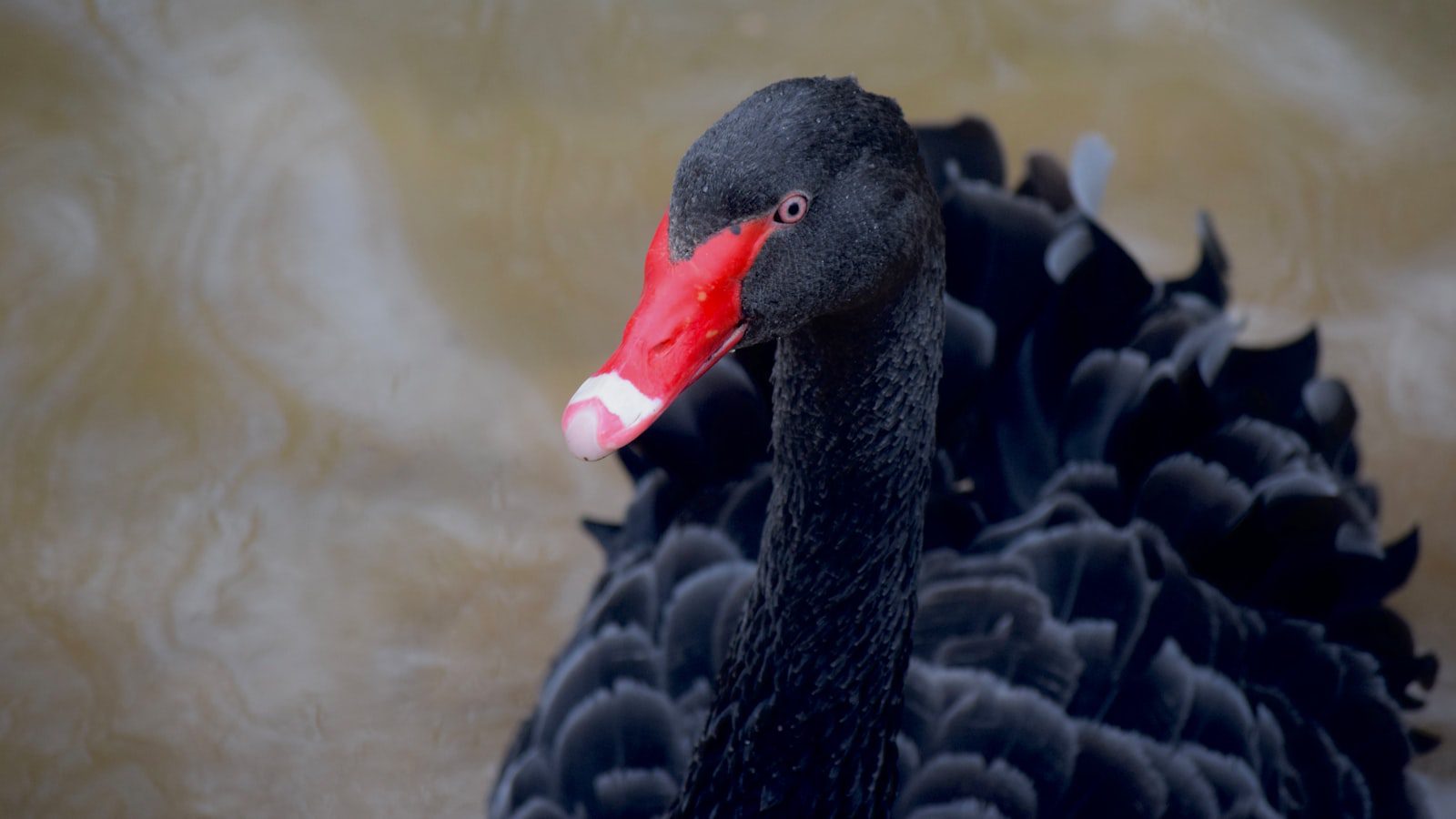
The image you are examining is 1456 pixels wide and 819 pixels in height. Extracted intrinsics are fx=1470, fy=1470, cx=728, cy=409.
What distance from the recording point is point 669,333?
55.3 inches

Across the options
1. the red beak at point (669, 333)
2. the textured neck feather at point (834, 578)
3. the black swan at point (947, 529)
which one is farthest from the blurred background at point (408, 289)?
the red beak at point (669, 333)

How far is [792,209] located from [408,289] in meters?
2.25

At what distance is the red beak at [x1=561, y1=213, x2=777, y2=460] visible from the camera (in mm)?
1349

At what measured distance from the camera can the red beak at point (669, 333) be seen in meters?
1.35

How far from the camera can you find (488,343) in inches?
135

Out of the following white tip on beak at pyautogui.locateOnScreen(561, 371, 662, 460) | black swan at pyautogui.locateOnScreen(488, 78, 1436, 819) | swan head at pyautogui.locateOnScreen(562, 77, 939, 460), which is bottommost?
black swan at pyautogui.locateOnScreen(488, 78, 1436, 819)

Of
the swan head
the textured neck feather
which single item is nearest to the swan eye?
the swan head

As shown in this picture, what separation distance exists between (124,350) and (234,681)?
2.93 feet

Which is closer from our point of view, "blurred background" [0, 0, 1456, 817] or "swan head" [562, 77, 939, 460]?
"swan head" [562, 77, 939, 460]

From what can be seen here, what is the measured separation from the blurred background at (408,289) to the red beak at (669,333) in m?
1.51

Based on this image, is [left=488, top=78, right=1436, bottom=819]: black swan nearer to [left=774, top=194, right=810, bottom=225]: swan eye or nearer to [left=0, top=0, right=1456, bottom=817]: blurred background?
[left=774, top=194, right=810, bottom=225]: swan eye

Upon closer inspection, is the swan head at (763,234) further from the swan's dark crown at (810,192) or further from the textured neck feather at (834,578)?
the textured neck feather at (834,578)

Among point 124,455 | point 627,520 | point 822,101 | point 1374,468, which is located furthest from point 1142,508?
point 124,455

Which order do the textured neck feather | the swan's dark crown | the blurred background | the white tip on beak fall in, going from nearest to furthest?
the white tip on beak → the swan's dark crown → the textured neck feather → the blurred background
